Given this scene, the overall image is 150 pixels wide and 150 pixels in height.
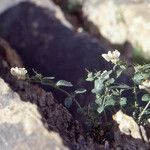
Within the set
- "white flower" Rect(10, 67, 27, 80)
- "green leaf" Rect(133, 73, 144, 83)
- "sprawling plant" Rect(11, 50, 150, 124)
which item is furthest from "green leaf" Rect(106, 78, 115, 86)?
"white flower" Rect(10, 67, 27, 80)

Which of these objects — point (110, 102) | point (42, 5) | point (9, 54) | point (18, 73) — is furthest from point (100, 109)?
point (42, 5)

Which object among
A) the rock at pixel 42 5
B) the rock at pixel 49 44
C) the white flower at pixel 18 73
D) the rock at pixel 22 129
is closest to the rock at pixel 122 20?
the rock at pixel 42 5

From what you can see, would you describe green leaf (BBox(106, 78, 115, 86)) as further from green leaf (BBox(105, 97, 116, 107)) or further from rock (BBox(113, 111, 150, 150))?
rock (BBox(113, 111, 150, 150))

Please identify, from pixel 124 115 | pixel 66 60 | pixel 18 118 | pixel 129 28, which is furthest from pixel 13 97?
pixel 129 28

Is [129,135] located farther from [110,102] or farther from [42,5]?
[42,5]

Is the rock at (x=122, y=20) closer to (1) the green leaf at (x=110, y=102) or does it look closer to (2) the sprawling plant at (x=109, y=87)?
(2) the sprawling plant at (x=109, y=87)

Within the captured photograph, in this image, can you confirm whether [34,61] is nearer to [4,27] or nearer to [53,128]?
[4,27]
